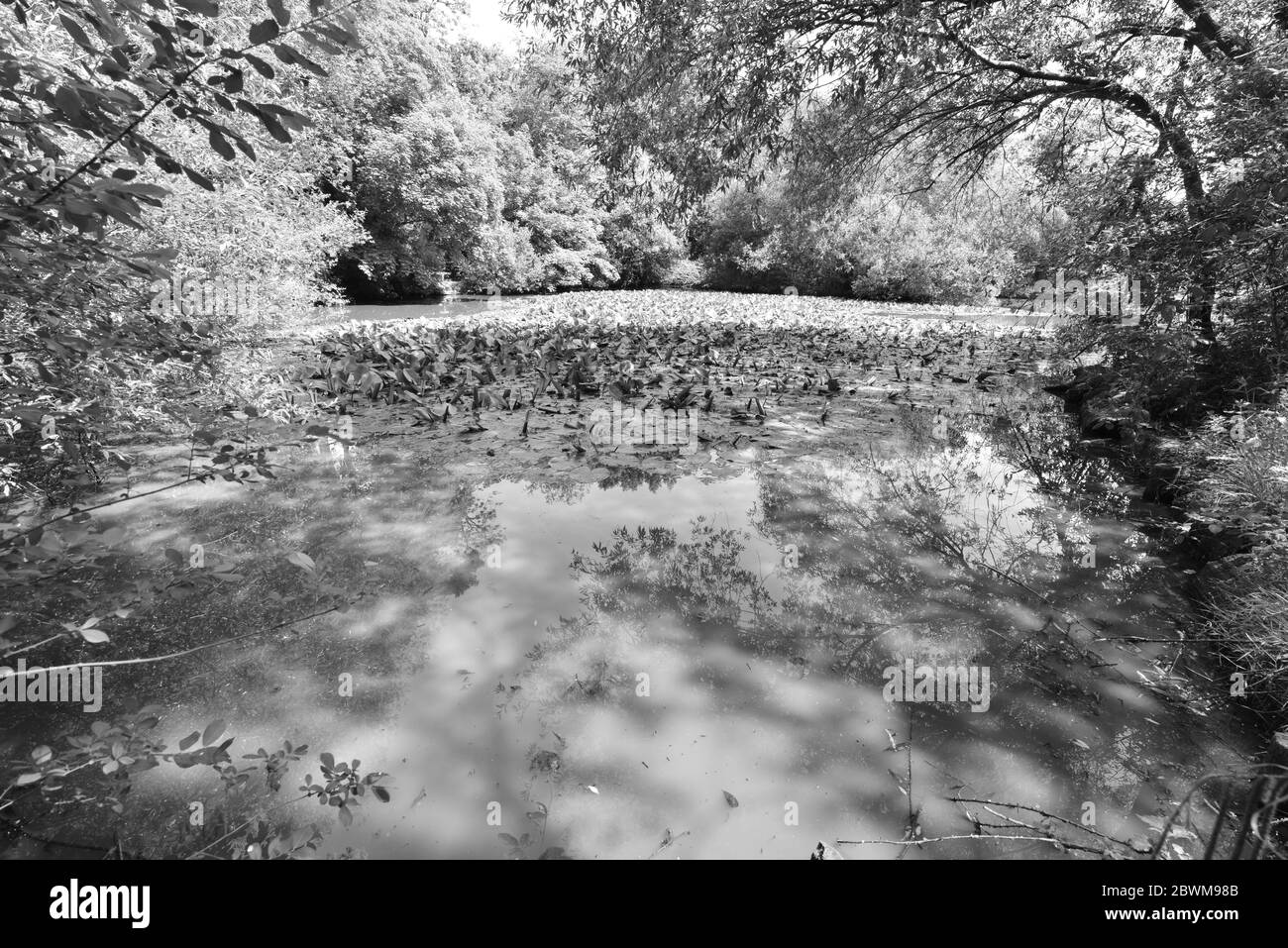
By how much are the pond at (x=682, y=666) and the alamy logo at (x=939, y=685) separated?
0.02 meters

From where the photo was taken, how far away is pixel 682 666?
2.85 meters

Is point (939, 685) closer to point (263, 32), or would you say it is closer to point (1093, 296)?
point (263, 32)

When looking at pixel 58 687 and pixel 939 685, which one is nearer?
pixel 58 687

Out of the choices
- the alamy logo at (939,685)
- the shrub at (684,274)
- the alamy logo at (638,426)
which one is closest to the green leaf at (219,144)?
the alamy logo at (939,685)

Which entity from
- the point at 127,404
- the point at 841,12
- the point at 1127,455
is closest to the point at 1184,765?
the point at 1127,455

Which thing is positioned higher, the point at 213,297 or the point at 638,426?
the point at 213,297

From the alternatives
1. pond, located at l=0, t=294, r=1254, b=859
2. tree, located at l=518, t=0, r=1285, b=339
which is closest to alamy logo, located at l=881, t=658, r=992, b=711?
pond, located at l=0, t=294, r=1254, b=859

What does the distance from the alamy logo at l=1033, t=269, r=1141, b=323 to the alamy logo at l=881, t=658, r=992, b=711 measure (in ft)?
17.6

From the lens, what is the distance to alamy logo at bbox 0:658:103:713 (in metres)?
2.41

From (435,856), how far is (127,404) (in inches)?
165

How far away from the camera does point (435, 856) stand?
6.27 ft
